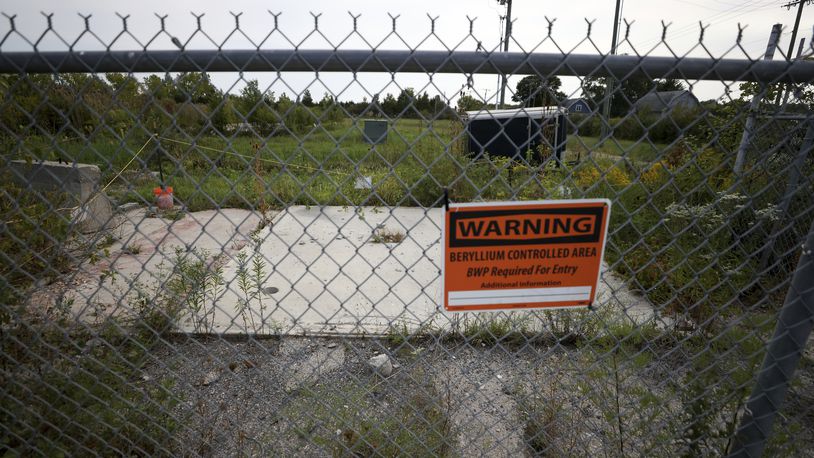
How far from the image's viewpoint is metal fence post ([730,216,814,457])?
4.62 feet

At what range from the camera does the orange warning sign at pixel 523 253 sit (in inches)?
51.2

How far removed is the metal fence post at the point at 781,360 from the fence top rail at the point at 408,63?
1.93 ft

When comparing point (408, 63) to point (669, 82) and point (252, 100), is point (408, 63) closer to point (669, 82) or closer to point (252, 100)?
point (669, 82)

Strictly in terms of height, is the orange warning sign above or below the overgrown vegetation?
above

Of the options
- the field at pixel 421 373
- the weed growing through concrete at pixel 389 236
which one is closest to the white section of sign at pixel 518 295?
the field at pixel 421 373

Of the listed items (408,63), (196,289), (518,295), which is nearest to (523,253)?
(518,295)

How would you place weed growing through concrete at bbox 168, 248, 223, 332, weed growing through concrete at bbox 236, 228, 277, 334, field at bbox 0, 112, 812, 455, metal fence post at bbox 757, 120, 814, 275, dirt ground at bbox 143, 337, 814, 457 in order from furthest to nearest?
weed growing through concrete at bbox 168, 248, 223, 332
weed growing through concrete at bbox 236, 228, 277, 334
dirt ground at bbox 143, 337, 814, 457
field at bbox 0, 112, 812, 455
metal fence post at bbox 757, 120, 814, 275

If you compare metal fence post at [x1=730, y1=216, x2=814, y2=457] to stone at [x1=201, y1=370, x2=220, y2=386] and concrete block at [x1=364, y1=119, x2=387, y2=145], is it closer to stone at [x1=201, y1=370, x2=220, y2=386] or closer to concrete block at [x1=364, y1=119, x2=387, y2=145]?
concrete block at [x1=364, y1=119, x2=387, y2=145]

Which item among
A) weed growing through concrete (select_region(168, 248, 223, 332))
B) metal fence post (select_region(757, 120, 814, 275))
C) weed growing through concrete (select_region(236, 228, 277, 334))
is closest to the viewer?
metal fence post (select_region(757, 120, 814, 275))

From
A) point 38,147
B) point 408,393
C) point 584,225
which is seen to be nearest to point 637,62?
point 584,225

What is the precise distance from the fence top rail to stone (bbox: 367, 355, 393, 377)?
6.22 feet

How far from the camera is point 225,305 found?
3.54 meters

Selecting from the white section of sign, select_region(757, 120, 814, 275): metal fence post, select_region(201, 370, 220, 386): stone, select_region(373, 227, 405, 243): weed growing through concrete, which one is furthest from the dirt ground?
select_region(373, 227, 405, 243): weed growing through concrete

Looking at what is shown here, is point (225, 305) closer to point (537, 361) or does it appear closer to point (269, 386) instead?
point (269, 386)
